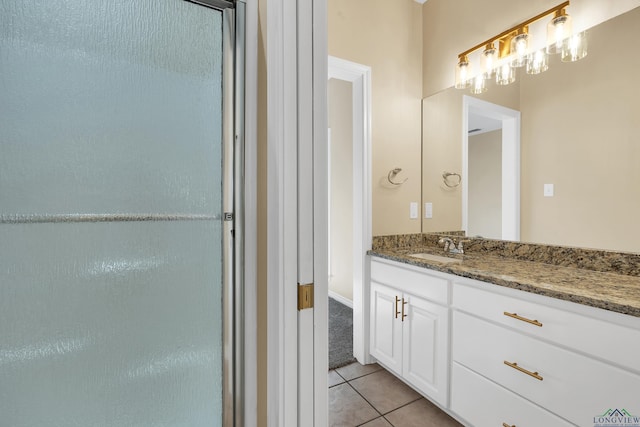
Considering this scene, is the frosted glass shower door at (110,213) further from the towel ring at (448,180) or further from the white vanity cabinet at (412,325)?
the towel ring at (448,180)

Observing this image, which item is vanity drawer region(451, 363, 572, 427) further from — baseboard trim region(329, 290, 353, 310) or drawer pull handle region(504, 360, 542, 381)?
baseboard trim region(329, 290, 353, 310)

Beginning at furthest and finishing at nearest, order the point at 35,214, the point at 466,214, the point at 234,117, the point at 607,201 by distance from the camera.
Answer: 1. the point at 466,214
2. the point at 607,201
3. the point at 234,117
4. the point at 35,214

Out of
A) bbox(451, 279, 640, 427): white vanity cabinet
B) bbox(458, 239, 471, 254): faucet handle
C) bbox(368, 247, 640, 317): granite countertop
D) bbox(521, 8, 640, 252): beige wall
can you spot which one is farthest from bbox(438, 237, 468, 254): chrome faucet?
bbox(451, 279, 640, 427): white vanity cabinet

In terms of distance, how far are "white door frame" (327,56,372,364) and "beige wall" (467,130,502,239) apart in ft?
2.67

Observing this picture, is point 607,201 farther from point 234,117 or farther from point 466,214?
point 234,117

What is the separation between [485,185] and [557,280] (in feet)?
3.30

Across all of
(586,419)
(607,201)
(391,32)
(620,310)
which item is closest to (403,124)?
(391,32)

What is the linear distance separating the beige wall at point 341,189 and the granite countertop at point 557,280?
150 cm

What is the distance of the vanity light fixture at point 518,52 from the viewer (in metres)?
1.67

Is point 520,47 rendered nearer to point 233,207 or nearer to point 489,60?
point 489,60

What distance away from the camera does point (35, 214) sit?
0.71 meters

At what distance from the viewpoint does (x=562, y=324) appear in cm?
118

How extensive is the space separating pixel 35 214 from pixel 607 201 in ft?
7.57

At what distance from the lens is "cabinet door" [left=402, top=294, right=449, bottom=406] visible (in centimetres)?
170
